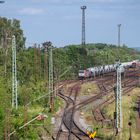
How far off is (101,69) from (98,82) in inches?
645

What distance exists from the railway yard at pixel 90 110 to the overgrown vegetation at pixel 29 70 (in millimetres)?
2079

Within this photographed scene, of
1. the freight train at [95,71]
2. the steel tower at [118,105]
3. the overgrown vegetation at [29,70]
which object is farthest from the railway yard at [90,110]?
the freight train at [95,71]

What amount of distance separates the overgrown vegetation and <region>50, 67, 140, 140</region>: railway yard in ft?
6.82

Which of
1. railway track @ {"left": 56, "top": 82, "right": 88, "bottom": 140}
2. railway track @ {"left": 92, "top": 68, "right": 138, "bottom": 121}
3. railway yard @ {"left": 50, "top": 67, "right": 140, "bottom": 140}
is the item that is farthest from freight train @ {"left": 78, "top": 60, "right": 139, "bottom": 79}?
railway track @ {"left": 56, "top": 82, "right": 88, "bottom": 140}

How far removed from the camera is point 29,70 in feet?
259

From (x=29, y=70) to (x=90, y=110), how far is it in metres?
19.8

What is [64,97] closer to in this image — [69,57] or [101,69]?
[101,69]

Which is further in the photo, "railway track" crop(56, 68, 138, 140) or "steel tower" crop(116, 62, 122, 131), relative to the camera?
"railway track" crop(56, 68, 138, 140)

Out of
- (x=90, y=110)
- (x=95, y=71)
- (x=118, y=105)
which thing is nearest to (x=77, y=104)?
(x=90, y=110)

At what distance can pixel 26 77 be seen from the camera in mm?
77188

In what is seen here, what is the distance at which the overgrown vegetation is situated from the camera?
39.1 m

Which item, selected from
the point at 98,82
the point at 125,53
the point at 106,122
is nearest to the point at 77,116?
the point at 106,122

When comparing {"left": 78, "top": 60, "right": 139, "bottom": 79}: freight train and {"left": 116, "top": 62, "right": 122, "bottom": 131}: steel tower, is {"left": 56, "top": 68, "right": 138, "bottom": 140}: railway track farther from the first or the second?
{"left": 78, "top": 60, "right": 139, "bottom": 79}: freight train

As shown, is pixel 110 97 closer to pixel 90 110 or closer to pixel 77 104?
pixel 77 104
